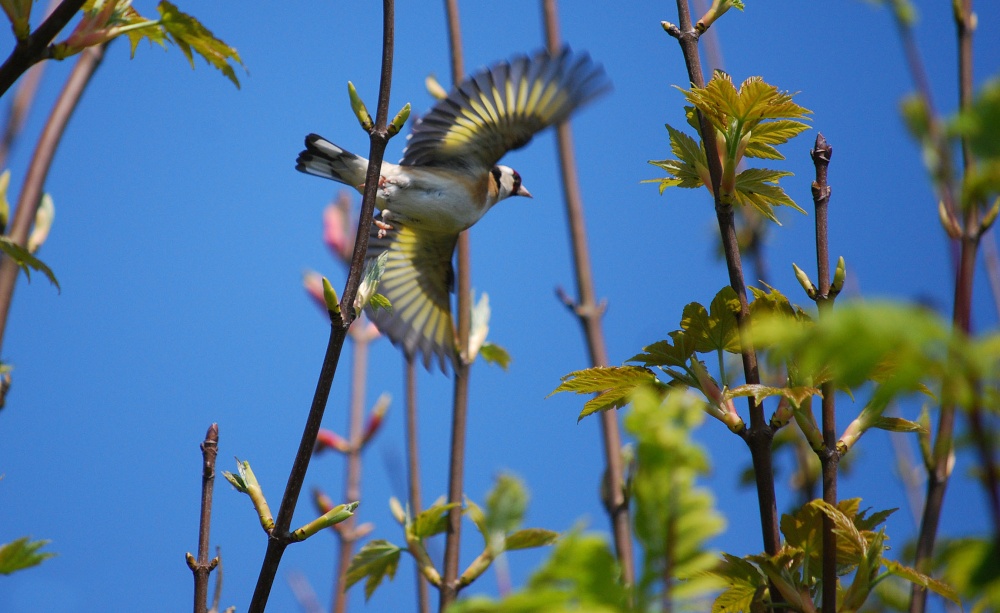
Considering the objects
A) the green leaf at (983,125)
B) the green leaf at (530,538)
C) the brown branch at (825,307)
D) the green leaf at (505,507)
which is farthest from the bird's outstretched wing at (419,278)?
the green leaf at (983,125)

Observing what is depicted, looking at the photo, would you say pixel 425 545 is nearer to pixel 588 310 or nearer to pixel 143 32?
pixel 588 310

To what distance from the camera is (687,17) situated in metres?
1.45

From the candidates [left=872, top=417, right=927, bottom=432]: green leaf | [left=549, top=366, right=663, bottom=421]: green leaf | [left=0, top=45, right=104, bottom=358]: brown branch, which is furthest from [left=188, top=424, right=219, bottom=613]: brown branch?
[left=0, top=45, right=104, bottom=358]: brown branch

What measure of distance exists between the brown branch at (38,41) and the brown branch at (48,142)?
92 cm

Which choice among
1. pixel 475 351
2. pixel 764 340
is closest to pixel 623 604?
pixel 764 340

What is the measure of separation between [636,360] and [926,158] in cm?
58

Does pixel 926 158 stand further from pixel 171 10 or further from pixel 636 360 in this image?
pixel 171 10

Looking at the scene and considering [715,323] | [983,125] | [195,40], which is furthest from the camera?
[195,40]

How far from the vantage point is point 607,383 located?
1378 millimetres

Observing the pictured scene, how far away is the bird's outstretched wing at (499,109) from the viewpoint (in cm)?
388

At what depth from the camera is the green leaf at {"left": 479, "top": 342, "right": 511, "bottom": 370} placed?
3160mm

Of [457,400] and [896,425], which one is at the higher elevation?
[457,400]

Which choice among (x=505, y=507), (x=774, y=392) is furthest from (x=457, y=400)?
(x=774, y=392)

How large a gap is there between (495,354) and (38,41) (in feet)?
6.62
